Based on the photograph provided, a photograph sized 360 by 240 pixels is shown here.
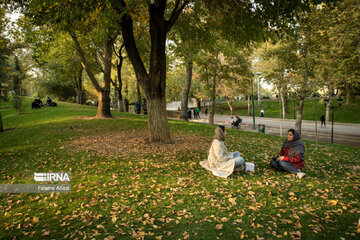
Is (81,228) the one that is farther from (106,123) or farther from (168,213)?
(106,123)

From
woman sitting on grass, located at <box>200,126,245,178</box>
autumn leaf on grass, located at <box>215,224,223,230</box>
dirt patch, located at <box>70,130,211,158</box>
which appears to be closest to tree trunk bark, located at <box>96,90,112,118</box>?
dirt patch, located at <box>70,130,211,158</box>

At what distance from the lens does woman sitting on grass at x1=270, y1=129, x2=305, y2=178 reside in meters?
6.13

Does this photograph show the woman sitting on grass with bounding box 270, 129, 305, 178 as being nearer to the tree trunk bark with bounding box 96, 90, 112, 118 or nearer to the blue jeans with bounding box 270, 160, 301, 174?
the blue jeans with bounding box 270, 160, 301, 174

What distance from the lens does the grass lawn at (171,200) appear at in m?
3.73

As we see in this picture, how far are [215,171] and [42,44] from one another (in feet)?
45.2

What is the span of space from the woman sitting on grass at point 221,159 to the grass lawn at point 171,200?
0.26 m

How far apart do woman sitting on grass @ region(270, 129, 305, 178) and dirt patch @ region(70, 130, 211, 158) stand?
127 inches

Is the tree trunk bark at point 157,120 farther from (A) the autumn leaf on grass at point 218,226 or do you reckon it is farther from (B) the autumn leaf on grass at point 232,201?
(A) the autumn leaf on grass at point 218,226

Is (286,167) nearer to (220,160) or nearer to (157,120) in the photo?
(220,160)

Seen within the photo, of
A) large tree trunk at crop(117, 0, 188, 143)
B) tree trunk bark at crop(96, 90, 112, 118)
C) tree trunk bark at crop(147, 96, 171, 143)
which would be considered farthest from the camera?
tree trunk bark at crop(96, 90, 112, 118)

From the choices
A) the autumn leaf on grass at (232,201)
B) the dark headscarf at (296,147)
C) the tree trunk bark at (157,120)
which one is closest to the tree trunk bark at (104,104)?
the tree trunk bark at (157,120)

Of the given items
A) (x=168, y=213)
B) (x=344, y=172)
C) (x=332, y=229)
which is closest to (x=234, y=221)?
(x=168, y=213)

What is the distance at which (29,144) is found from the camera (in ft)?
32.0

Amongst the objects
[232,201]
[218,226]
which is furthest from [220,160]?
[218,226]
